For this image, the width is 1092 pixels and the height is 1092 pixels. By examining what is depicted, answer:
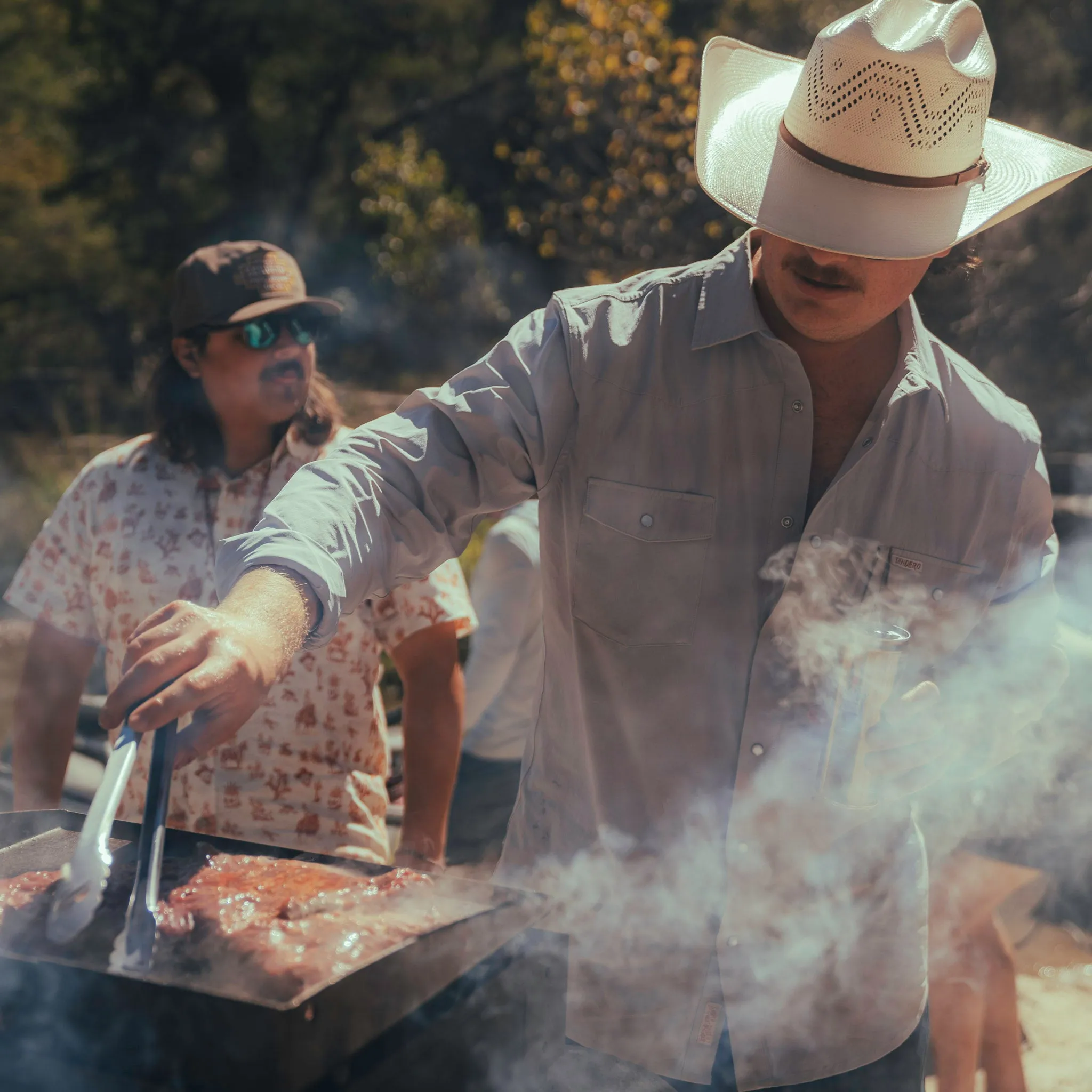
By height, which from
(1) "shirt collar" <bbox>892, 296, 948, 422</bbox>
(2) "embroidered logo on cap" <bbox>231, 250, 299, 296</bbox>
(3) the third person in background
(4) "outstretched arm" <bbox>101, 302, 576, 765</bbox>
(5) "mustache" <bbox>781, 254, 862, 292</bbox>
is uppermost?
(5) "mustache" <bbox>781, 254, 862, 292</bbox>

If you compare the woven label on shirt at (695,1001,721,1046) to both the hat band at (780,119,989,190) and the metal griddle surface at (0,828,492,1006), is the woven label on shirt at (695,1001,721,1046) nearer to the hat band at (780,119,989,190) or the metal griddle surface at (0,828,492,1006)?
the metal griddle surface at (0,828,492,1006)

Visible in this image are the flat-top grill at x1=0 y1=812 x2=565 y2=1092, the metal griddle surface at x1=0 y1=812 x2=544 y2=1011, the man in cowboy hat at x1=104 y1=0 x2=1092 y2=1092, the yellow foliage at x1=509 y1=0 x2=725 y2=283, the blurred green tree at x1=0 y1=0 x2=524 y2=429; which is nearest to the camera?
the flat-top grill at x1=0 y1=812 x2=565 y2=1092

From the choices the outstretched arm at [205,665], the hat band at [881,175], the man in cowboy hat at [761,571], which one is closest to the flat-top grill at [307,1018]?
the outstretched arm at [205,665]

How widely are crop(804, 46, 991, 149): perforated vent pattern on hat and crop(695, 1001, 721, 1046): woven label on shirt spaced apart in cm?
139

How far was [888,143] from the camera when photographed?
1700 millimetres

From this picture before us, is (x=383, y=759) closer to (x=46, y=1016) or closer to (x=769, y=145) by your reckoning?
(x=46, y=1016)

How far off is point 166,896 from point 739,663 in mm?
937

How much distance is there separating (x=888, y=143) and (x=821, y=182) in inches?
4.3

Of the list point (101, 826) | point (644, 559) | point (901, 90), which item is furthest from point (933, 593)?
point (101, 826)

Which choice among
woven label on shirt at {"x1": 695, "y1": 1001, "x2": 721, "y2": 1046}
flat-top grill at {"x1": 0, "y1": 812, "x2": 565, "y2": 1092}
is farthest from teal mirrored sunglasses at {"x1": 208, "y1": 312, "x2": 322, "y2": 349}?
woven label on shirt at {"x1": 695, "y1": 1001, "x2": 721, "y2": 1046}

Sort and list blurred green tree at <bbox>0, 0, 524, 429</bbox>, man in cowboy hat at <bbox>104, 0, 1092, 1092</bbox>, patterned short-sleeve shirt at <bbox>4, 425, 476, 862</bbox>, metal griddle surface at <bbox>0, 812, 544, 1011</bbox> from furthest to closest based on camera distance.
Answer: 1. blurred green tree at <bbox>0, 0, 524, 429</bbox>
2. patterned short-sleeve shirt at <bbox>4, 425, 476, 862</bbox>
3. man in cowboy hat at <bbox>104, 0, 1092, 1092</bbox>
4. metal griddle surface at <bbox>0, 812, 544, 1011</bbox>

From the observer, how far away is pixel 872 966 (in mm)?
1978

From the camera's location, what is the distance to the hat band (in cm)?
171

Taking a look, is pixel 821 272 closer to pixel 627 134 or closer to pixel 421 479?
pixel 421 479
